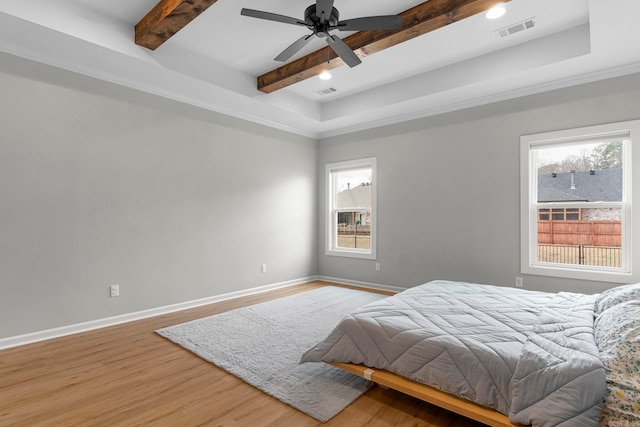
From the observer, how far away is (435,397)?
70.7 inches

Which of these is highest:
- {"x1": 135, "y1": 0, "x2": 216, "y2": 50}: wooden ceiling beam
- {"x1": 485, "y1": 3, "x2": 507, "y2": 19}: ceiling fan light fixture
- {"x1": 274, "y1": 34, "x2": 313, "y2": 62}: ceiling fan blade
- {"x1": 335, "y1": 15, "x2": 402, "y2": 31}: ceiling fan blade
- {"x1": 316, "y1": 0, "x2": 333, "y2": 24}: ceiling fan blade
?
{"x1": 485, "y1": 3, "x2": 507, "y2": 19}: ceiling fan light fixture

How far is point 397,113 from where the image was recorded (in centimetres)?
479

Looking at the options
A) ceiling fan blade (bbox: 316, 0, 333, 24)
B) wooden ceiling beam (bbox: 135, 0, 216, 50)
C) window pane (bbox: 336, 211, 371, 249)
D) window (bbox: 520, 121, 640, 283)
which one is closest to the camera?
ceiling fan blade (bbox: 316, 0, 333, 24)

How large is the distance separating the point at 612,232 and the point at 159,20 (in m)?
4.95

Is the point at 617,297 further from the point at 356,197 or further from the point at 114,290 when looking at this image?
the point at 114,290

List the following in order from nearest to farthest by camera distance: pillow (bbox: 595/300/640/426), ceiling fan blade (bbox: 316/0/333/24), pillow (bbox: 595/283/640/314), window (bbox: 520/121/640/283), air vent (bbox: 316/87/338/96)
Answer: pillow (bbox: 595/300/640/426) < pillow (bbox: 595/283/640/314) < ceiling fan blade (bbox: 316/0/333/24) < window (bbox: 520/121/640/283) < air vent (bbox: 316/87/338/96)

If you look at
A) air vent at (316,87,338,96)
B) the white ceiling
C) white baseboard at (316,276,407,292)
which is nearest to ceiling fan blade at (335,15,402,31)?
the white ceiling

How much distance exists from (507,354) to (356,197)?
414cm

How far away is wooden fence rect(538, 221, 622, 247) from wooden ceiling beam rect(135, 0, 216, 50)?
4.20 metres

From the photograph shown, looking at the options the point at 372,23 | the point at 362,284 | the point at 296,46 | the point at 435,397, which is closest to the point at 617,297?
the point at 435,397

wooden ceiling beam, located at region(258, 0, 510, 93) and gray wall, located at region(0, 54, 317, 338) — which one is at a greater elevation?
wooden ceiling beam, located at region(258, 0, 510, 93)

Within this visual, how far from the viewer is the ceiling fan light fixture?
104 inches

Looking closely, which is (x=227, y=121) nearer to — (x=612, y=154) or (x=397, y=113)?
(x=397, y=113)

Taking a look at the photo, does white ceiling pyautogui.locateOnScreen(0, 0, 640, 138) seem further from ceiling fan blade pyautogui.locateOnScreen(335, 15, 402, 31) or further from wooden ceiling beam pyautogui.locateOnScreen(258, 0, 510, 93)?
ceiling fan blade pyautogui.locateOnScreen(335, 15, 402, 31)
